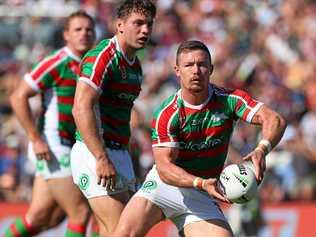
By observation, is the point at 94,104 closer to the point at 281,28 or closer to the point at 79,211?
the point at 79,211

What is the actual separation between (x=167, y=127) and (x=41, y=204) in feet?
8.36

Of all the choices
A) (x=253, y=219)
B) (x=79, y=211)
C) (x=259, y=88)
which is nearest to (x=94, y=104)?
(x=79, y=211)

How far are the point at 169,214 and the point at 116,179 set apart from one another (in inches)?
20.8

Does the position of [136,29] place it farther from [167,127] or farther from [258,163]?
[258,163]

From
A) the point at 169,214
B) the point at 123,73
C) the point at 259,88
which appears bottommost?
the point at 259,88

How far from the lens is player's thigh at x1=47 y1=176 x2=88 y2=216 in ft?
30.2

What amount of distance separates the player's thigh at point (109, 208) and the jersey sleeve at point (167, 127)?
803mm

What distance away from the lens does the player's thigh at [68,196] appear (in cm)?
922

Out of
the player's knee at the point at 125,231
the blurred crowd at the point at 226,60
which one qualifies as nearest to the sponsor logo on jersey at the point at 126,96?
the player's knee at the point at 125,231

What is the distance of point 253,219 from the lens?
1306 cm

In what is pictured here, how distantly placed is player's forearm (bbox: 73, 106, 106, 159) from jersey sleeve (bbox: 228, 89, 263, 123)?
105 cm

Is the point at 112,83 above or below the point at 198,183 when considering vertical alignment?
above

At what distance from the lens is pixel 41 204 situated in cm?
951

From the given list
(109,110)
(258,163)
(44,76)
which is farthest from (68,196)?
(258,163)
